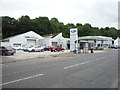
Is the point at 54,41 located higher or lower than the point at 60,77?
higher

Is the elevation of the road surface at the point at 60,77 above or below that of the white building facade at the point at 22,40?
below

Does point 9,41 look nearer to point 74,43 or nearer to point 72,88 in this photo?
point 74,43

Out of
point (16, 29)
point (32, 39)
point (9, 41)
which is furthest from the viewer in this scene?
point (16, 29)

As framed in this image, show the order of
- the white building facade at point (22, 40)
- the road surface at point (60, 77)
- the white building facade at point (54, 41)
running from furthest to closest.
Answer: the white building facade at point (54, 41), the white building facade at point (22, 40), the road surface at point (60, 77)

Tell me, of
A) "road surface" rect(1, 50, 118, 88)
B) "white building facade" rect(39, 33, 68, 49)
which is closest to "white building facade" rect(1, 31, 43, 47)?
"white building facade" rect(39, 33, 68, 49)

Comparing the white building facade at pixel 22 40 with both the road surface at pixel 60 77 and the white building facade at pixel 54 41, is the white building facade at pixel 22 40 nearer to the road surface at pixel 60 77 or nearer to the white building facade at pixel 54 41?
the white building facade at pixel 54 41

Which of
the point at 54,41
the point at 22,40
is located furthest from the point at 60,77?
the point at 54,41

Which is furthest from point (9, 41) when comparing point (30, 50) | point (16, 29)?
point (16, 29)

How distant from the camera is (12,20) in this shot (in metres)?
76.2

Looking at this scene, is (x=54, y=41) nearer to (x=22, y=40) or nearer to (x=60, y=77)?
(x=22, y=40)

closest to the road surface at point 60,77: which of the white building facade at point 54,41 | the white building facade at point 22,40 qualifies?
the white building facade at point 22,40

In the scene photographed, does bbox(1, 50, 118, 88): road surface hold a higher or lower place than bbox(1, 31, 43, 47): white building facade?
lower

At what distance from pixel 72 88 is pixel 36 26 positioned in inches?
2729

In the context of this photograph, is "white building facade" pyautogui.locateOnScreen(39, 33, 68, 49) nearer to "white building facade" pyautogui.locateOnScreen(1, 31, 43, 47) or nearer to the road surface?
"white building facade" pyautogui.locateOnScreen(1, 31, 43, 47)
